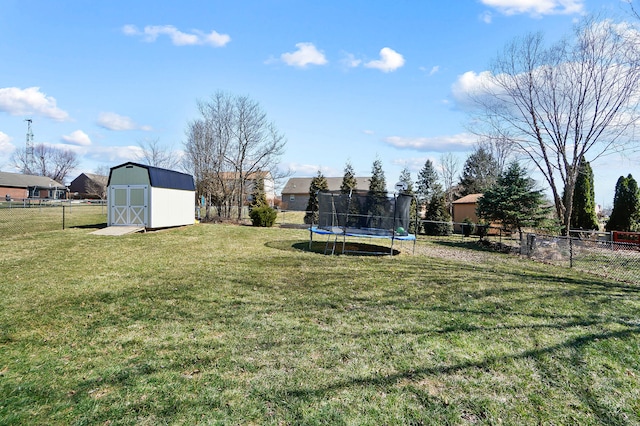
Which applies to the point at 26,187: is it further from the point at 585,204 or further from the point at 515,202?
the point at 585,204

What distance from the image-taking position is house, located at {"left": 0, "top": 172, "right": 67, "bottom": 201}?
44688 millimetres

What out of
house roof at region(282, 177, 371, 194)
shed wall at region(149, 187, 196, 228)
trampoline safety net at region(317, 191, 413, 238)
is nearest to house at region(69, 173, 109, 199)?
house roof at region(282, 177, 371, 194)

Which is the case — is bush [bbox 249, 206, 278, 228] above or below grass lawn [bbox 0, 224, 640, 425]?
above

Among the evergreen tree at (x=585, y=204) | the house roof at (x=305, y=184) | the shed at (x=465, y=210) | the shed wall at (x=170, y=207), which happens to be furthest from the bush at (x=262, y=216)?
the house roof at (x=305, y=184)

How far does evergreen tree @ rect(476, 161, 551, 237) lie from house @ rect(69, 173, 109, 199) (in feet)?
183

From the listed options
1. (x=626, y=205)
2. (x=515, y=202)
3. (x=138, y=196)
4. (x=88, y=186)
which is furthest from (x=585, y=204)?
(x=88, y=186)

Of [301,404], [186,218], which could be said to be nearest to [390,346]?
[301,404]

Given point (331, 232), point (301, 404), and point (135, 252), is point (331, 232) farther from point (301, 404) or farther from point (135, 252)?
point (301, 404)

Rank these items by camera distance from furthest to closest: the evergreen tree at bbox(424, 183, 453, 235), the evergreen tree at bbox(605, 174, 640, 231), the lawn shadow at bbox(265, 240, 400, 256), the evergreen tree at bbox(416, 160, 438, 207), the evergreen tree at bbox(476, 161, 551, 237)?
1. the evergreen tree at bbox(416, 160, 438, 207)
2. the evergreen tree at bbox(424, 183, 453, 235)
3. the evergreen tree at bbox(605, 174, 640, 231)
4. the evergreen tree at bbox(476, 161, 551, 237)
5. the lawn shadow at bbox(265, 240, 400, 256)

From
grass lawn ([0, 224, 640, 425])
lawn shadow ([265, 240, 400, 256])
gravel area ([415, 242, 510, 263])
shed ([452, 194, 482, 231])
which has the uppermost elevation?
shed ([452, 194, 482, 231])

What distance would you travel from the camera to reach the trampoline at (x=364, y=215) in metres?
10.0

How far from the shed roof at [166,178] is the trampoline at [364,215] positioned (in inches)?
322

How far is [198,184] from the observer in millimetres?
25516

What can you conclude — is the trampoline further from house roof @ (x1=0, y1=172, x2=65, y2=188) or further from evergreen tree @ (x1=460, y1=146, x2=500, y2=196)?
house roof @ (x1=0, y1=172, x2=65, y2=188)
